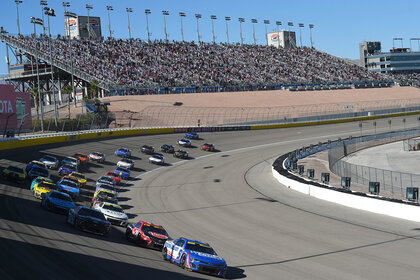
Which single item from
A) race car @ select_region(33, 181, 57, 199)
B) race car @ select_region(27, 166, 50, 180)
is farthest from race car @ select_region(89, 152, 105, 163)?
race car @ select_region(33, 181, 57, 199)

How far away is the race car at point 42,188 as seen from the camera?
26.8 metres

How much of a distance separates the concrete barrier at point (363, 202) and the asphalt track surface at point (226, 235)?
A: 0.55 metres

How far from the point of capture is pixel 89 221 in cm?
1975

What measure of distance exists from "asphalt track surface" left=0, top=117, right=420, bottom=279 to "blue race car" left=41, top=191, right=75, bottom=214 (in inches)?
18.9

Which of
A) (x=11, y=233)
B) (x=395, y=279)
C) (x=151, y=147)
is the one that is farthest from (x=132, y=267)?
(x=151, y=147)

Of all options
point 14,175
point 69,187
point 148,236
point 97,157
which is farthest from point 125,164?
point 148,236

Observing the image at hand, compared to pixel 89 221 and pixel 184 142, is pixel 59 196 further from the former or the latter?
pixel 184 142

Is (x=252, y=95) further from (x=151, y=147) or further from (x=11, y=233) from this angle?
(x=11, y=233)

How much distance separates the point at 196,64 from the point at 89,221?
3428 inches

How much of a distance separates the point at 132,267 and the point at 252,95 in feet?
287

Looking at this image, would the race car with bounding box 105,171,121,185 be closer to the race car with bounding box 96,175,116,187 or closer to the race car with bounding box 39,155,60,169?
the race car with bounding box 96,175,116,187

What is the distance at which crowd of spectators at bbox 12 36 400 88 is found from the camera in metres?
90.0

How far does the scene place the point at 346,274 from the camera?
15484mm

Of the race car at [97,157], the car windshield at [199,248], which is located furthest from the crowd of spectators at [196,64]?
the car windshield at [199,248]
